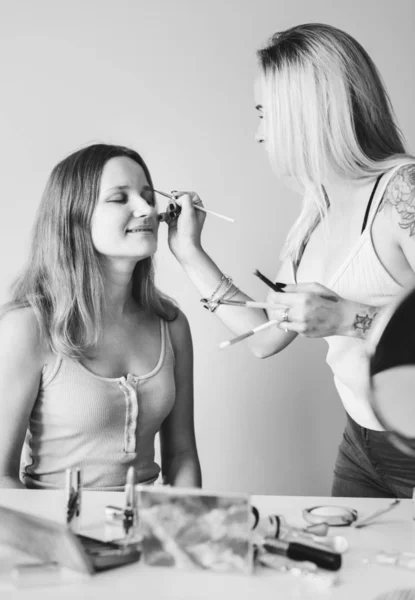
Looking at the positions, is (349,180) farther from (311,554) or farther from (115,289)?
(311,554)

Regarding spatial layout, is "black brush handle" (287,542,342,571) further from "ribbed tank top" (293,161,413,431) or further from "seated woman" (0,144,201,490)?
"seated woman" (0,144,201,490)

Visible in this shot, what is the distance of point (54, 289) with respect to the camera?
4.86 feet

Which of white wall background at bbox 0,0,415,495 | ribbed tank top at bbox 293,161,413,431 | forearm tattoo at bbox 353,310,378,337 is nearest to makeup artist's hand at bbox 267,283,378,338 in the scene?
forearm tattoo at bbox 353,310,378,337

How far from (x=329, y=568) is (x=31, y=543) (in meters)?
0.36

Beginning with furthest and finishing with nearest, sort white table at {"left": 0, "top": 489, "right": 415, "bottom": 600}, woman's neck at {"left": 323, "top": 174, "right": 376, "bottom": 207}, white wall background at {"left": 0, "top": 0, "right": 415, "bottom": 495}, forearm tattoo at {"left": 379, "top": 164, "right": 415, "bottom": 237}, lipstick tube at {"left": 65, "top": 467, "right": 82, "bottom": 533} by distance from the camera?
1. white wall background at {"left": 0, "top": 0, "right": 415, "bottom": 495}
2. woman's neck at {"left": 323, "top": 174, "right": 376, "bottom": 207}
3. forearm tattoo at {"left": 379, "top": 164, "right": 415, "bottom": 237}
4. lipstick tube at {"left": 65, "top": 467, "right": 82, "bottom": 533}
5. white table at {"left": 0, "top": 489, "right": 415, "bottom": 600}

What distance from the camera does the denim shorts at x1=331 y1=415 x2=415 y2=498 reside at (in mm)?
1268

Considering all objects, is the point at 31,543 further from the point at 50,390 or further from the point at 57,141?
the point at 57,141

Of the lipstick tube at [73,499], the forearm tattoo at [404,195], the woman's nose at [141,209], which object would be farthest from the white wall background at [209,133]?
the lipstick tube at [73,499]

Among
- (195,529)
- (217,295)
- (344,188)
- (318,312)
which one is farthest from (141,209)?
(195,529)

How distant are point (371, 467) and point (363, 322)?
0.37 m

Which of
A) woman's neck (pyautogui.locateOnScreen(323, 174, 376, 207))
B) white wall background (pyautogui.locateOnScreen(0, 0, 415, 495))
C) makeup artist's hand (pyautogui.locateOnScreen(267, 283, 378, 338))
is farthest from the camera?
white wall background (pyautogui.locateOnScreen(0, 0, 415, 495))

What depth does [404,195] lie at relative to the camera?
1.24 meters

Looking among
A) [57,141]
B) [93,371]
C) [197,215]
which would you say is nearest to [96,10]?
[57,141]

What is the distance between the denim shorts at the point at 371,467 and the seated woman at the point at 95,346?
32 cm
